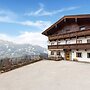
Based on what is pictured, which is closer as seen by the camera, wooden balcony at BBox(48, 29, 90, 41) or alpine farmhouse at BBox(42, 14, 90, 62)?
wooden balcony at BBox(48, 29, 90, 41)

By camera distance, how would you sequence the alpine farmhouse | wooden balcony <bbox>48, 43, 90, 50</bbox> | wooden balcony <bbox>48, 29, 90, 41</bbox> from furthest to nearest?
1. the alpine farmhouse
2. wooden balcony <bbox>48, 29, 90, 41</bbox>
3. wooden balcony <bbox>48, 43, 90, 50</bbox>

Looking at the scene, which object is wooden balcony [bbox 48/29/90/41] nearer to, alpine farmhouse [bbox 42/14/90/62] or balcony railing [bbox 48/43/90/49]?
alpine farmhouse [bbox 42/14/90/62]

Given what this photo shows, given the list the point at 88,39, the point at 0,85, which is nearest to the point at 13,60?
the point at 0,85

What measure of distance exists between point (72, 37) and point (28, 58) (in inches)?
363

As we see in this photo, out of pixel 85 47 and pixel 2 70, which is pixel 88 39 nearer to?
pixel 85 47

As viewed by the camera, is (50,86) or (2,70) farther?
(2,70)

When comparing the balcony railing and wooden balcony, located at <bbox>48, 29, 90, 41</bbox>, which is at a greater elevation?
wooden balcony, located at <bbox>48, 29, 90, 41</bbox>

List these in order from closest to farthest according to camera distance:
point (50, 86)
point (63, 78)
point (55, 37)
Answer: point (50, 86) → point (63, 78) → point (55, 37)

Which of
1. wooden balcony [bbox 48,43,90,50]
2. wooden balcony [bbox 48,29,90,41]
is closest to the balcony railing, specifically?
wooden balcony [bbox 48,43,90,50]

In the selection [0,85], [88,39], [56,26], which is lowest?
[0,85]

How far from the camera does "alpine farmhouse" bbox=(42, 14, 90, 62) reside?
28688 mm

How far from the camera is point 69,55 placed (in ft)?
107

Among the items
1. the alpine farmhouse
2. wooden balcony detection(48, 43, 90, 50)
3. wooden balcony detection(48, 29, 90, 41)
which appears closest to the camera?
wooden balcony detection(48, 43, 90, 50)

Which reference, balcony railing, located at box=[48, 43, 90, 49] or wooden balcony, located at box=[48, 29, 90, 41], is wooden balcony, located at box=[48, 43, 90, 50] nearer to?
balcony railing, located at box=[48, 43, 90, 49]
